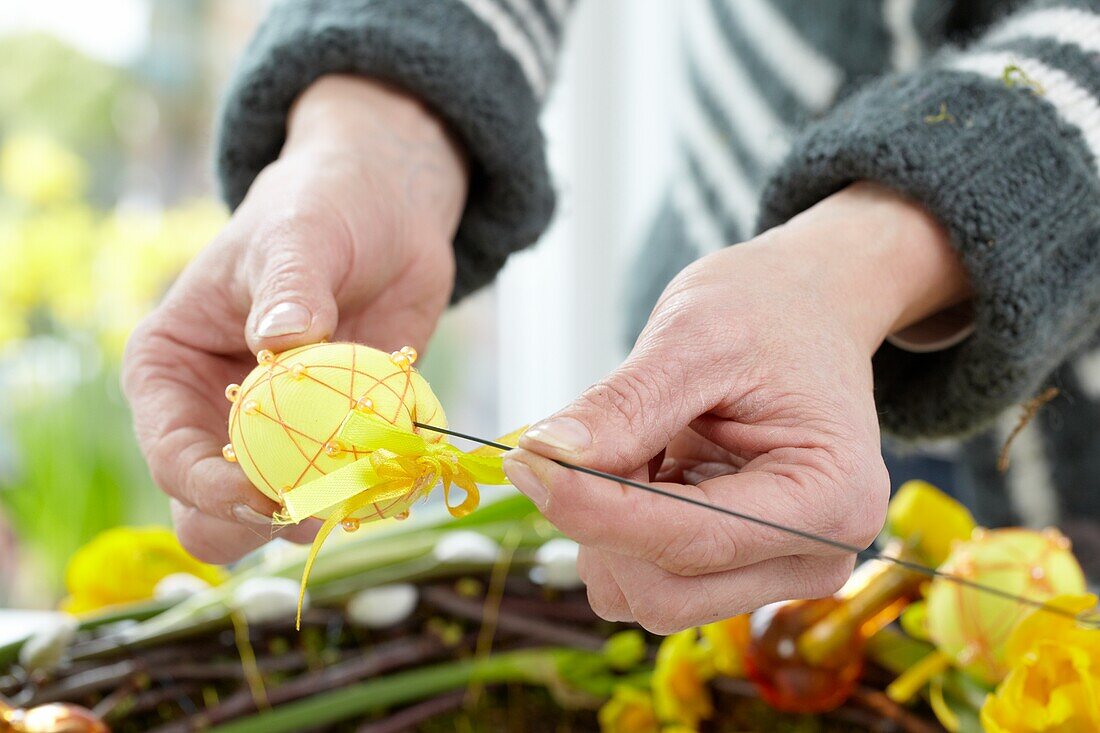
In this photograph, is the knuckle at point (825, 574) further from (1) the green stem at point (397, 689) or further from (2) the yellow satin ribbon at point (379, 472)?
(1) the green stem at point (397, 689)

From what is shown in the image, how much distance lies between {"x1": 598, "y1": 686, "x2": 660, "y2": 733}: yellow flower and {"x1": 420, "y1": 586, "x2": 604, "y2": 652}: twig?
0.04 meters

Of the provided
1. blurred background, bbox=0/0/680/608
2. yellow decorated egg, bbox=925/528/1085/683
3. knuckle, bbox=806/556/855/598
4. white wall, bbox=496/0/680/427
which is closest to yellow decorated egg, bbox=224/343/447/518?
knuckle, bbox=806/556/855/598

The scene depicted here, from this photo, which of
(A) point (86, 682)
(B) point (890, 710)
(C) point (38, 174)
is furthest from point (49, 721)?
(C) point (38, 174)

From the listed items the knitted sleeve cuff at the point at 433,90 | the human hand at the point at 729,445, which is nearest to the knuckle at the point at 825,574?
the human hand at the point at 729,445

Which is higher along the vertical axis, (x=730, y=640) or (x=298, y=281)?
(x=298, y=281)

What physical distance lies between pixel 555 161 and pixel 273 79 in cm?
95

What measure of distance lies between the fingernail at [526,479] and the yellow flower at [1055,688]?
8.0 inches

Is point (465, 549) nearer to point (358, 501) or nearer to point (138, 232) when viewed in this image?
point (358, 501)

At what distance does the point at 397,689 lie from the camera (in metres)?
0.54

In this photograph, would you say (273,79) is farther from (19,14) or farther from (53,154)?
(19,14)

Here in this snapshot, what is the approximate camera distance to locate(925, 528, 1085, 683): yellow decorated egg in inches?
16.9

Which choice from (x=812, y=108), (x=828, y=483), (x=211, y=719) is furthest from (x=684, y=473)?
(x=812, y=108)

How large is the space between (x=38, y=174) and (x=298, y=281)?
1.06 meters

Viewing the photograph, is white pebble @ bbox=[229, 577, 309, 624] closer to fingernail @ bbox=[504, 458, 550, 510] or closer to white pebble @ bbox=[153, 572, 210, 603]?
white pebble @ bbox=[153, 572, 210, 603]
